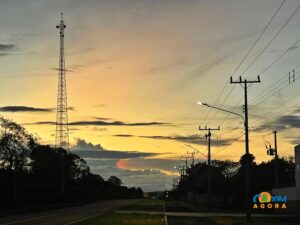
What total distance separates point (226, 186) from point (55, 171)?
41.3m

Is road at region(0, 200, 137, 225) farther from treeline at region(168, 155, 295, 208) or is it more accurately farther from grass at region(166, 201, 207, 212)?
treeline at region(168, 155, 295, 208)

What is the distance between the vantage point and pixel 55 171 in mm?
129750

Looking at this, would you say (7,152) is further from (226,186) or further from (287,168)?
(287,168)

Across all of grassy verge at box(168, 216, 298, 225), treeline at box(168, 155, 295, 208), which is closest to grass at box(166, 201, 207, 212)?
treeline at box(168, 155, 295, 208)

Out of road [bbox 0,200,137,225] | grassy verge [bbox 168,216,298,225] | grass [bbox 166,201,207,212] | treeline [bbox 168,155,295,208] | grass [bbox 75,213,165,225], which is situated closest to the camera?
grass [bbox 75,213,165,225]

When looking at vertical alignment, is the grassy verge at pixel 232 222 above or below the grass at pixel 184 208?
above

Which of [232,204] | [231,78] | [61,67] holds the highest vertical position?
[61,67]

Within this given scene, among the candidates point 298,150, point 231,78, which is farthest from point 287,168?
point 231,78

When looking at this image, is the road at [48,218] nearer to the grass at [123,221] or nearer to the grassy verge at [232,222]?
the grass at [123,221]

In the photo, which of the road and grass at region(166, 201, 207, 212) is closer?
the road

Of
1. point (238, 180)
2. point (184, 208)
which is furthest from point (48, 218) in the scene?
point (238, 180)

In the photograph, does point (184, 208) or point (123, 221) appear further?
point (184, 208)

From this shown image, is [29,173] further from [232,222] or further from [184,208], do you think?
[232,222]

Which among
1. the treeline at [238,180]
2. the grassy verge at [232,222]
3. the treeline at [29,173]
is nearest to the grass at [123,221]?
the grassy verge at [232,222]
